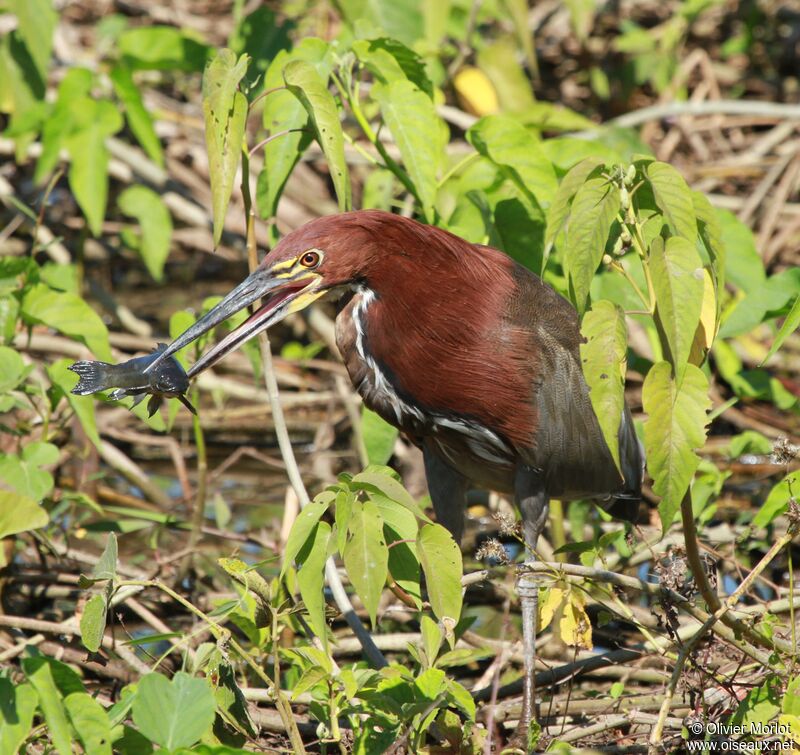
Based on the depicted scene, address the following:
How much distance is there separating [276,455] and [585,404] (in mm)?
2305

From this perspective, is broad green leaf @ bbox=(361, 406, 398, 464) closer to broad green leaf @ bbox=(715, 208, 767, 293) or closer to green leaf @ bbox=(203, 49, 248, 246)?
green leaf @ bbox=(203, 49, 248, 246)

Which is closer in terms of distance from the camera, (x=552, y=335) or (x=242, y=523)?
(x=552, y=335)

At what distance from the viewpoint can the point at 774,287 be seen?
3791 millimetres

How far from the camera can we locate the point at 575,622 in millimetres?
3021

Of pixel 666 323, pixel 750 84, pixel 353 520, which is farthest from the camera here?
pixel 750 84

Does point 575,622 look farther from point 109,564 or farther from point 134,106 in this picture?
point 134,106

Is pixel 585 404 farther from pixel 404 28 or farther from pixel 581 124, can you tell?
pixel 404 28

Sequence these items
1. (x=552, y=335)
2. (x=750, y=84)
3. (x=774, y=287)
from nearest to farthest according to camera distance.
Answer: (x=552, y=335)
(x=774, y=287)
(x=750, y=84)

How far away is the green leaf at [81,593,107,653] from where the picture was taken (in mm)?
2646

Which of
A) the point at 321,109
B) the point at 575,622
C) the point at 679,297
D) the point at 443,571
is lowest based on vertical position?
A: the point at 575,622

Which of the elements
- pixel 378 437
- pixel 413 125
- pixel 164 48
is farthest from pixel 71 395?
pixel 164 48

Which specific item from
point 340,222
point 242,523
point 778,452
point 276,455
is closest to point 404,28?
point 276,455

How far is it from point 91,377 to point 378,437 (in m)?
1.15

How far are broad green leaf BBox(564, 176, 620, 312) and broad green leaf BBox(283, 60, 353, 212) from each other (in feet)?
2.51
